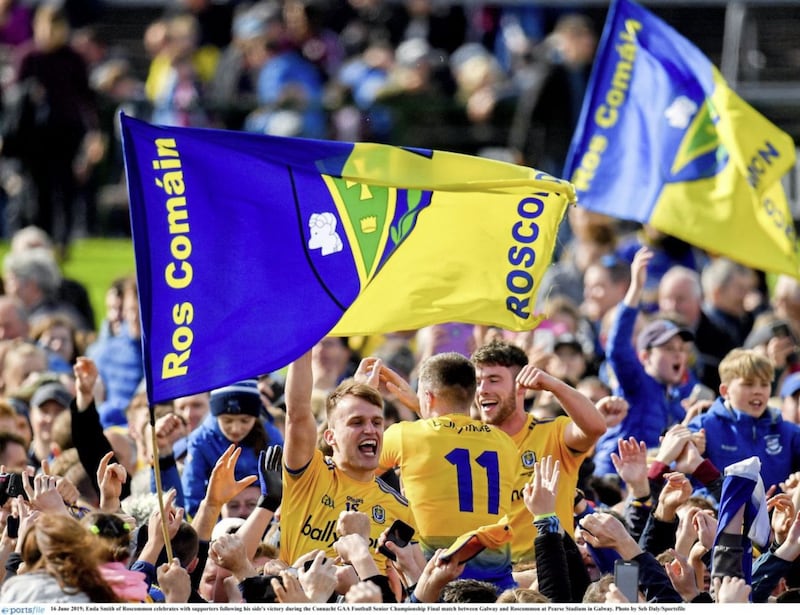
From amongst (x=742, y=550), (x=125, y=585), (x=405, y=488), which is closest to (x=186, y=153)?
(x=405, y=488)

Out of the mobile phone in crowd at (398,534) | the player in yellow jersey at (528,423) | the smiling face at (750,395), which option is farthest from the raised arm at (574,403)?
the mobile phone in crowd at (398,534)

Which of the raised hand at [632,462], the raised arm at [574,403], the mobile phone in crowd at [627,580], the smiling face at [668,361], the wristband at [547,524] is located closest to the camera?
the mobile phone in crowd at [627,580]

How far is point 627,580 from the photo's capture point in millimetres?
7504

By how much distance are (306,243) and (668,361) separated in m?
3.44

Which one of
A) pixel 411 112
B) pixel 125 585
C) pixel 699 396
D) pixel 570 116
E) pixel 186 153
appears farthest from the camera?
pixel 411 112

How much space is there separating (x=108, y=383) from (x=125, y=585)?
681 cm

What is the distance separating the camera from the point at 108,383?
1397 cm

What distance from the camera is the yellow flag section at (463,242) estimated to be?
933 cm

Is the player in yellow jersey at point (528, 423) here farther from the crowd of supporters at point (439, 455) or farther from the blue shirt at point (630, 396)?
the blue shirt at point (630, 396)

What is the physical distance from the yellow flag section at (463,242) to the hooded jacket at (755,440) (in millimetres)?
1447

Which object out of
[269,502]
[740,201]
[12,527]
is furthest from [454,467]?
[740,201]

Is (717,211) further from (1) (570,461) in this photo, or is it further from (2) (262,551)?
(2) (262,551)

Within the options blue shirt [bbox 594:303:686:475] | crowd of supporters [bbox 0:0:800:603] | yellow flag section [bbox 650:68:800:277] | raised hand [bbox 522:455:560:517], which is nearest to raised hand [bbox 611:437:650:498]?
crowd of supporters [bbox 0:0:800:603]

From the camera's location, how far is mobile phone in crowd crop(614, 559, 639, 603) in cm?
749
